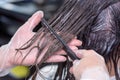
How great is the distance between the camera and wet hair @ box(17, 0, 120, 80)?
92 centimetres

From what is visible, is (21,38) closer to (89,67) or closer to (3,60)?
(3,60)

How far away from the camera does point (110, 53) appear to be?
1000mm

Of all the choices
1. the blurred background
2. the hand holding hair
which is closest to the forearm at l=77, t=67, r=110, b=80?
the hand holding hair

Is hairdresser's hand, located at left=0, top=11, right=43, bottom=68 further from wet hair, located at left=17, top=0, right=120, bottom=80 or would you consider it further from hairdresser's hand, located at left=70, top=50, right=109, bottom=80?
hairdresser's hand, located at left=70, top=50, right=109, bottom=80

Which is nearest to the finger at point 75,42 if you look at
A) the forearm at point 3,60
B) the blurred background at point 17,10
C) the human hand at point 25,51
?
the human hand at point 25,51

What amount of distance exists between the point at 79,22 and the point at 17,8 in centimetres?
161

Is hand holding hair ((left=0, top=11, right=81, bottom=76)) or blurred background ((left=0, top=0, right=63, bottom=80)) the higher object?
blurred background ((left=0, top=0, right=63, bottom=80))

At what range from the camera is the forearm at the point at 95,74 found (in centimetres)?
79

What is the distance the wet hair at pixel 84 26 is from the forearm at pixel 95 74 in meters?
0.14

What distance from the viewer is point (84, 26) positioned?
93cm

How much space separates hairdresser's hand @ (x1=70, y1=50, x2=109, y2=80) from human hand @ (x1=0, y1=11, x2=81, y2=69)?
0.22ft

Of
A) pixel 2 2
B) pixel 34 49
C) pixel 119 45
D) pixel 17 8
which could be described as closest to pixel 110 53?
pixel 119 45

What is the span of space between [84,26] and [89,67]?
0.55 feet

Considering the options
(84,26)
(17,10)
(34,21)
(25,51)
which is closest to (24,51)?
(25,51)
